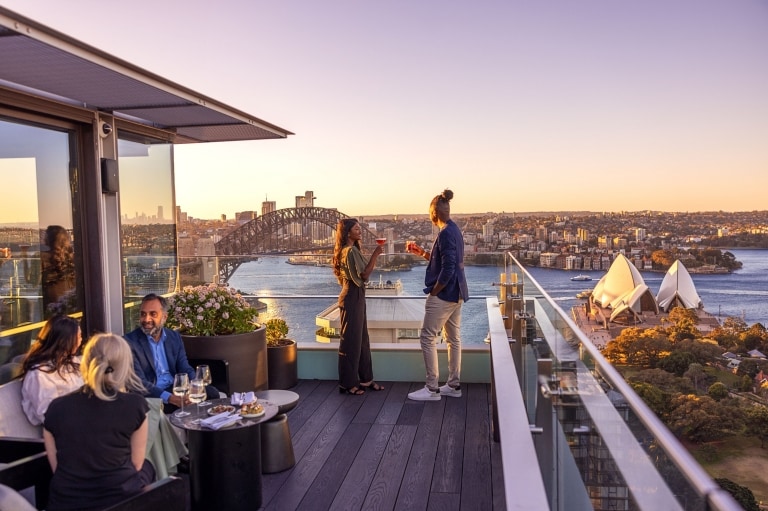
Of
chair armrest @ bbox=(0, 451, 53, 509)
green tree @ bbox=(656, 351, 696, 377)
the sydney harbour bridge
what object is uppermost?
the sydney harbour bridge

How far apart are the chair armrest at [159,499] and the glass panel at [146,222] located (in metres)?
3.37

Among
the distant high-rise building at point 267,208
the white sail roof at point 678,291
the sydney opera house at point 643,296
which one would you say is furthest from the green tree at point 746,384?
the distant high-rise building at point 267,208

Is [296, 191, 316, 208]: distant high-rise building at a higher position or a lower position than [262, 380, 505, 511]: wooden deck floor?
higher

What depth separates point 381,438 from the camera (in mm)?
5105

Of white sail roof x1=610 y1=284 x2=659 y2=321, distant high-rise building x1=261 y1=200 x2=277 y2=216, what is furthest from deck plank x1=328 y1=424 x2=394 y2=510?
white sail roof x1=610 y1=284 x2=659 y2=321

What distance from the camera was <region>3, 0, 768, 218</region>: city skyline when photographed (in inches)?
482

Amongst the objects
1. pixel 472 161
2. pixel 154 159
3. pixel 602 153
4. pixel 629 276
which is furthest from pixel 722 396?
pixel 154 159

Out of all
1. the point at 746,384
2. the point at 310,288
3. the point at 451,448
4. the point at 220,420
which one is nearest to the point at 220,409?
the point at 220,420

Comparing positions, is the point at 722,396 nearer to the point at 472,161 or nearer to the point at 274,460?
the point at 472,161

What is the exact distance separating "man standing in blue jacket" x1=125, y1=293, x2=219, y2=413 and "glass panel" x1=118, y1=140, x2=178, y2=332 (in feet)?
4.38

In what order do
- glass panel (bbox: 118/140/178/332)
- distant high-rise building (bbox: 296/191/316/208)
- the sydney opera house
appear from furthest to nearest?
the sydney opera house < distant high-rise building (bbox: 296/191/316/208) < glass panel (bbox: 118/140/178/332)

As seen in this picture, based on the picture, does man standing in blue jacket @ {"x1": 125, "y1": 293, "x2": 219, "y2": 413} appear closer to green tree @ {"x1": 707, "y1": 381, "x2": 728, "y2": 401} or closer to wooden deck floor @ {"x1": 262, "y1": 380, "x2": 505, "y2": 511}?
wooden deck floor @ {"x1": 262, "y1": 380, "x2": 505, "y2": 511}

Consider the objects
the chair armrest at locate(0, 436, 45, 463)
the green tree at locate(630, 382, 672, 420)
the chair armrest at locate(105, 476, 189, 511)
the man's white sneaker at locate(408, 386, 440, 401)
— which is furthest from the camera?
the green tree at locate(630, 382, 672, 420)

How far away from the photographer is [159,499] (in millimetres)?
2648
